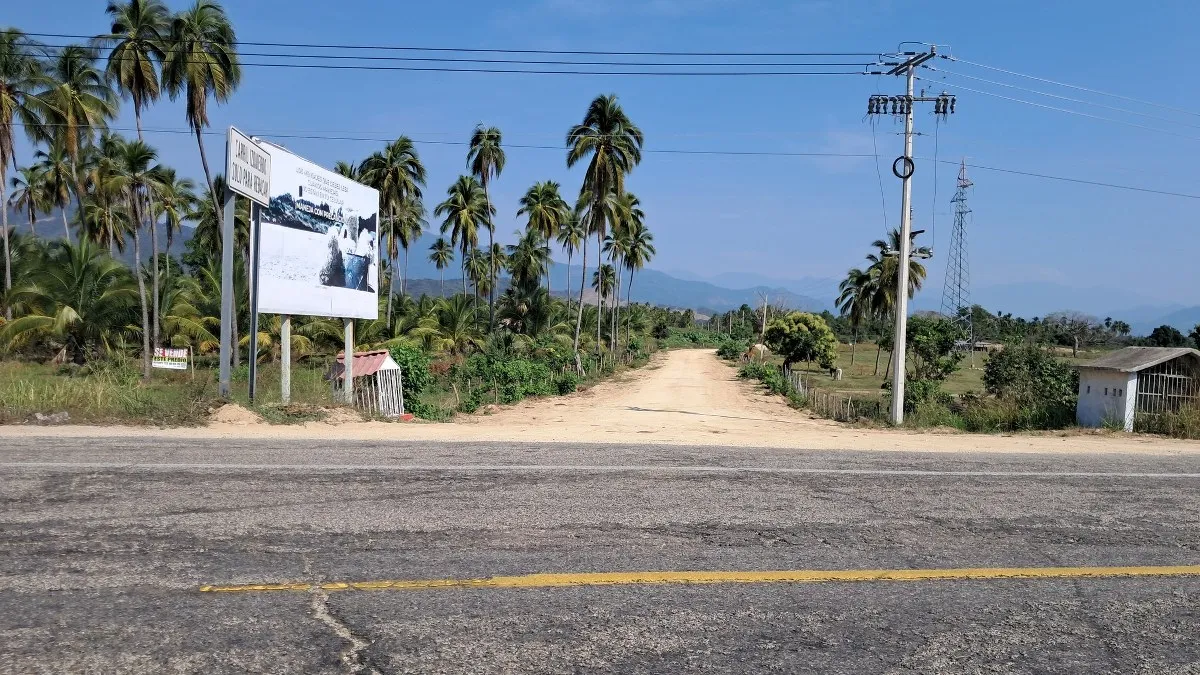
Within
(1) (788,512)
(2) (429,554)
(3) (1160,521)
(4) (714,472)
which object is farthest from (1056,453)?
(2) (429,554)

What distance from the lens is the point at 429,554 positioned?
540 cm

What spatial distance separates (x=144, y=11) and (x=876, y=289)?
138ft

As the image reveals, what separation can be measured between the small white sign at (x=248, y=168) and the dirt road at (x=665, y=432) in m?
4.54

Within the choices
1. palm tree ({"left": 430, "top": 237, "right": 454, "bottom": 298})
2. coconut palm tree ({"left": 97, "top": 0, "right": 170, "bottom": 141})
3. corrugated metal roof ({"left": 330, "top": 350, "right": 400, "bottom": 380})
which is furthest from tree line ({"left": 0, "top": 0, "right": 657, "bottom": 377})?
palm tree ({"left": 430, "top": 237, "right": 454, "bottom": 298})

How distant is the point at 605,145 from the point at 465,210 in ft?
43.0

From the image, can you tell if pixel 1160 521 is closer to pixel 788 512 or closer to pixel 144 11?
pixel 788 512

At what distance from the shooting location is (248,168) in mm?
15781

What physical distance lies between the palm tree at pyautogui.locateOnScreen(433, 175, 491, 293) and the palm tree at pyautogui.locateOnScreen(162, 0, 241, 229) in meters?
23.3

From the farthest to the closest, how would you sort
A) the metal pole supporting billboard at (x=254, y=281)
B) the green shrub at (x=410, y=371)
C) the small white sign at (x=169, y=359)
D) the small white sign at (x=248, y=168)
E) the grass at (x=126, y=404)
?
the green shrub at (x=410, y=371)
the small white sign at (x=169, y=359)
the metal pole supporting billboard at (x=254, y=281)
the small white sign at (x=248, y=168)
the grass at (x=126, y=404)

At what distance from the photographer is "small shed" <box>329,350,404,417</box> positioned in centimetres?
2123

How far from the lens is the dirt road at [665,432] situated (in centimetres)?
1238

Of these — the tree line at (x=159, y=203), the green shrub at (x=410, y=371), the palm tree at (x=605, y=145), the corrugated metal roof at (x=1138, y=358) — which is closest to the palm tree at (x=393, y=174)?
the tree line at (x=159, y=203)

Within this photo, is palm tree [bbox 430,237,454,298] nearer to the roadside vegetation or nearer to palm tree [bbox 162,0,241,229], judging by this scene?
the roadside vegetation

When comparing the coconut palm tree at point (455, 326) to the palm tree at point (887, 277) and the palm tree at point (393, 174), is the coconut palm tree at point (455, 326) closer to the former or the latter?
the palm tree at point (393, 174)
